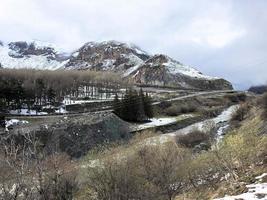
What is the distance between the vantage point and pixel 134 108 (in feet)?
378

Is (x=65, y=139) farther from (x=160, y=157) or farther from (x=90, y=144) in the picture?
(x=160, y=157)

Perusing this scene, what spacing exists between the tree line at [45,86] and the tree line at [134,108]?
22.1 metres

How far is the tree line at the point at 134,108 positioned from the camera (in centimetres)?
11394

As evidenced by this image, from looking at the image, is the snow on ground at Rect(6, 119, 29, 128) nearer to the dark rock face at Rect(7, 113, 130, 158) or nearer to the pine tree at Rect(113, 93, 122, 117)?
the dark rock face at Rect(7, 113, 130, 158)

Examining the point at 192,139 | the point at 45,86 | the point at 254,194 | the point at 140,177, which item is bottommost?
the point at 192,139

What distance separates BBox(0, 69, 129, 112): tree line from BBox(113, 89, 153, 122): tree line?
72.4 feet

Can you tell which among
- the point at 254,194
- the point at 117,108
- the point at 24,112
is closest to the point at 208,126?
→ the point at 117,108

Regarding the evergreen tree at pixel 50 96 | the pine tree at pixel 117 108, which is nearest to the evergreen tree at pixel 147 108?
the pine tree at pixel 117 108

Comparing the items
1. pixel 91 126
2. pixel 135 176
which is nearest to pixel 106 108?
pixel 91 126

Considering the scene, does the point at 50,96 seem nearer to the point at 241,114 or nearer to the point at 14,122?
the point at 14,122

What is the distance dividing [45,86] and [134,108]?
3348 centimetres

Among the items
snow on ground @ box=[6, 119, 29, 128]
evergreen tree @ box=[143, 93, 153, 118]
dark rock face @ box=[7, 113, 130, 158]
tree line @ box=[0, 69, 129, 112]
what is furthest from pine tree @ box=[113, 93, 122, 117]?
snow on ground @ box=[6, 119, 29, 128]

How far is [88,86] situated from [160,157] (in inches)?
A: 5551

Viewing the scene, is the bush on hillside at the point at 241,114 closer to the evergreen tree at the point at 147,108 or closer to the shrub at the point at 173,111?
the evergreen tree at the point at 147,108
